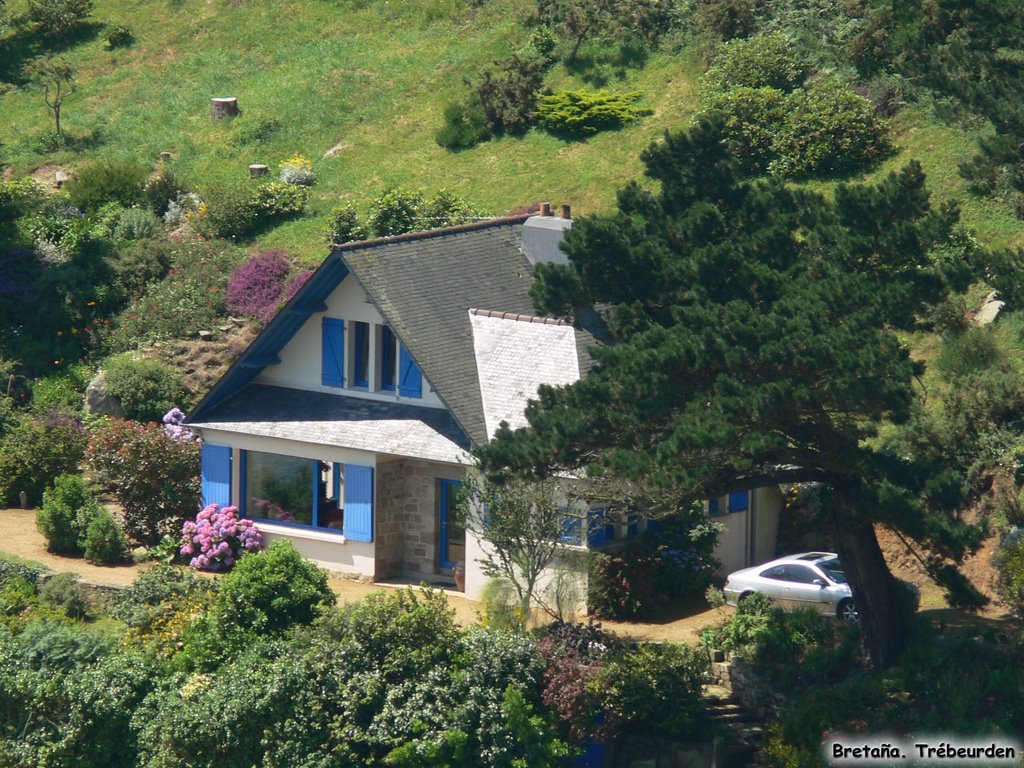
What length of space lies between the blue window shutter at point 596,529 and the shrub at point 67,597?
29.4ft

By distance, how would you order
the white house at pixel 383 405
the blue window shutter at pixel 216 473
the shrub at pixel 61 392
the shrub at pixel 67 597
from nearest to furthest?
the shrub at pixel 67 597 < the white house at pixel 383 405 < the blue window shutter at pixel 216 473 < the shrub at pixel 61 392

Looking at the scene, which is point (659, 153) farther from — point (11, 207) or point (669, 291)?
point (11, 207)

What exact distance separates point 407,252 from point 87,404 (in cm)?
1091

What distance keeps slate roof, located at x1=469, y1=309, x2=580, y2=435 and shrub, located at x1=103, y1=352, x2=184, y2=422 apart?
967cm

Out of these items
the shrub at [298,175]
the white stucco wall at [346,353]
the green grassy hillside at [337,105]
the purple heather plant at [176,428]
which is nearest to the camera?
the white stucco wall at [346,353]

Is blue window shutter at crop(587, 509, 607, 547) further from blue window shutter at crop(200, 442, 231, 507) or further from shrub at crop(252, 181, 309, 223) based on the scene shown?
shrub at crop(252, 181, 309, 223)

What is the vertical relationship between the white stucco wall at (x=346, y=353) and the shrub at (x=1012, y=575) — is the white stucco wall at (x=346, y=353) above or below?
above

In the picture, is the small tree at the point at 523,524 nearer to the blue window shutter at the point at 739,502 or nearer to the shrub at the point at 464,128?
the blue window shutter at the point at 739,502

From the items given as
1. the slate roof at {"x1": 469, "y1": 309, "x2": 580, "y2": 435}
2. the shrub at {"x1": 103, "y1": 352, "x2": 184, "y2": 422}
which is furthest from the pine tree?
the shrub at {"x1": 103, "y1": 352, "x2": 184, "y2": 422}

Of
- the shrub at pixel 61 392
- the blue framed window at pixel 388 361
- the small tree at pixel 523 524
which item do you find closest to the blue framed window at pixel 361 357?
the blue framed window at pixel 388 361

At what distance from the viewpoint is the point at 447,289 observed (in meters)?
28.2

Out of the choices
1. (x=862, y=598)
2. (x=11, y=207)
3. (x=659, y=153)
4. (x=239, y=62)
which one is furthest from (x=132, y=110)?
(x=862, y=598)

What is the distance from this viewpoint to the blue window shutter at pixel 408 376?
89.6ft

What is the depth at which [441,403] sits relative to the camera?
2700 cm
